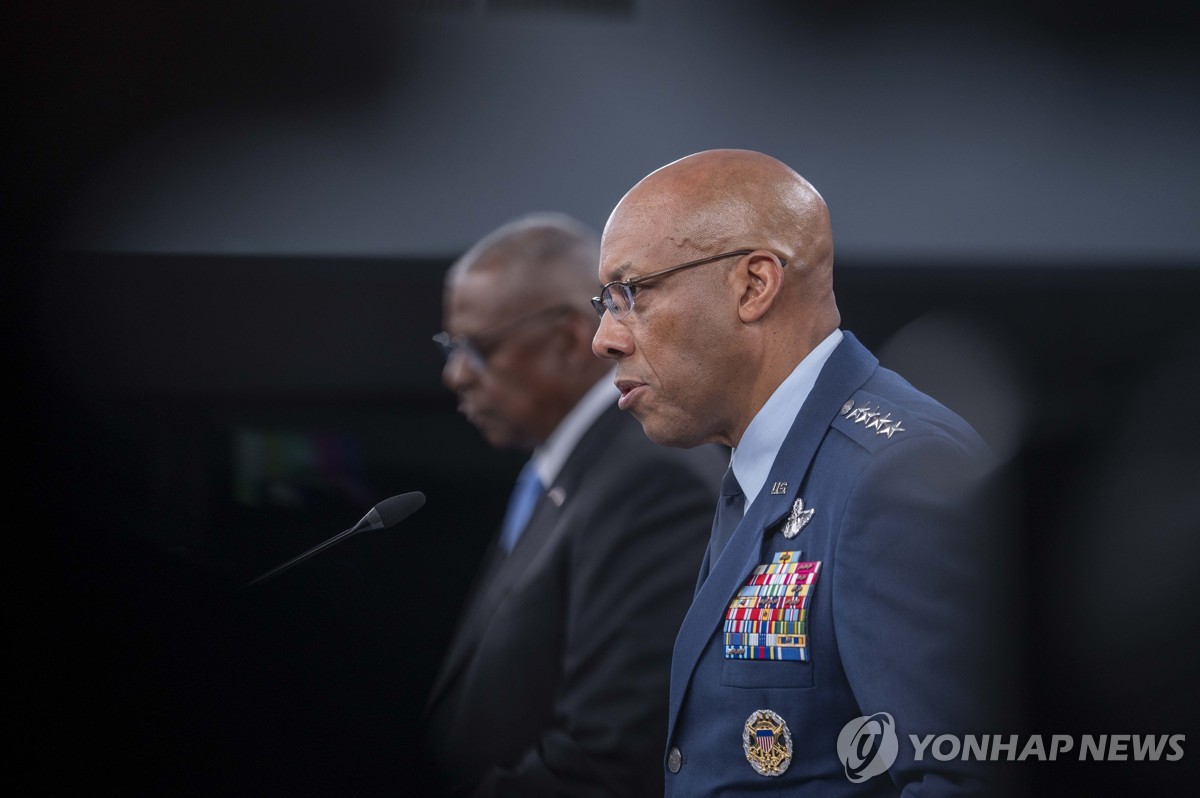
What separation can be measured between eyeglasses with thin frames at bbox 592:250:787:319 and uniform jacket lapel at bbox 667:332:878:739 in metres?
0.14

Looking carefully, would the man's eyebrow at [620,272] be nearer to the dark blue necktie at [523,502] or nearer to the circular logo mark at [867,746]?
the circular logo mark at [867,746]

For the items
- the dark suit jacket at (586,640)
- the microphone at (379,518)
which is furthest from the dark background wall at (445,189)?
the microphone at (379,518)

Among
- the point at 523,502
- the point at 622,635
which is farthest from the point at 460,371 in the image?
the point at 622,635

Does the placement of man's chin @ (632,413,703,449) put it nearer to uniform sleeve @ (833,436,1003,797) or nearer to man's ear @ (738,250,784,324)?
man's ear @ (738,250,784,324)

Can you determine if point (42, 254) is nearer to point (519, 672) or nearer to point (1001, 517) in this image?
point (519, 672)

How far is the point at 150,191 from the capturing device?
3338 mm

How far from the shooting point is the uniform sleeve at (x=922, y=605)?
1006mm

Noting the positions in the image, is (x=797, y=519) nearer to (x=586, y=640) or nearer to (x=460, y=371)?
(x=586, y=640)

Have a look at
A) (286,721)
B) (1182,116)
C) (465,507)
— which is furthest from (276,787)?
(1182,116)

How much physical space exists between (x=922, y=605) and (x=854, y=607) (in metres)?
0.07

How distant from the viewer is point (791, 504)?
1.21 meters

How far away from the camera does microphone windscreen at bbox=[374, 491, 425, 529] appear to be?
130 centimetres

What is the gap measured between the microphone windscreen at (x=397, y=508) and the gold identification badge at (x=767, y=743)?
1.41 ft

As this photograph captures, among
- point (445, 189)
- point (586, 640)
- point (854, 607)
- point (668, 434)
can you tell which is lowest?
point (586, 640)
